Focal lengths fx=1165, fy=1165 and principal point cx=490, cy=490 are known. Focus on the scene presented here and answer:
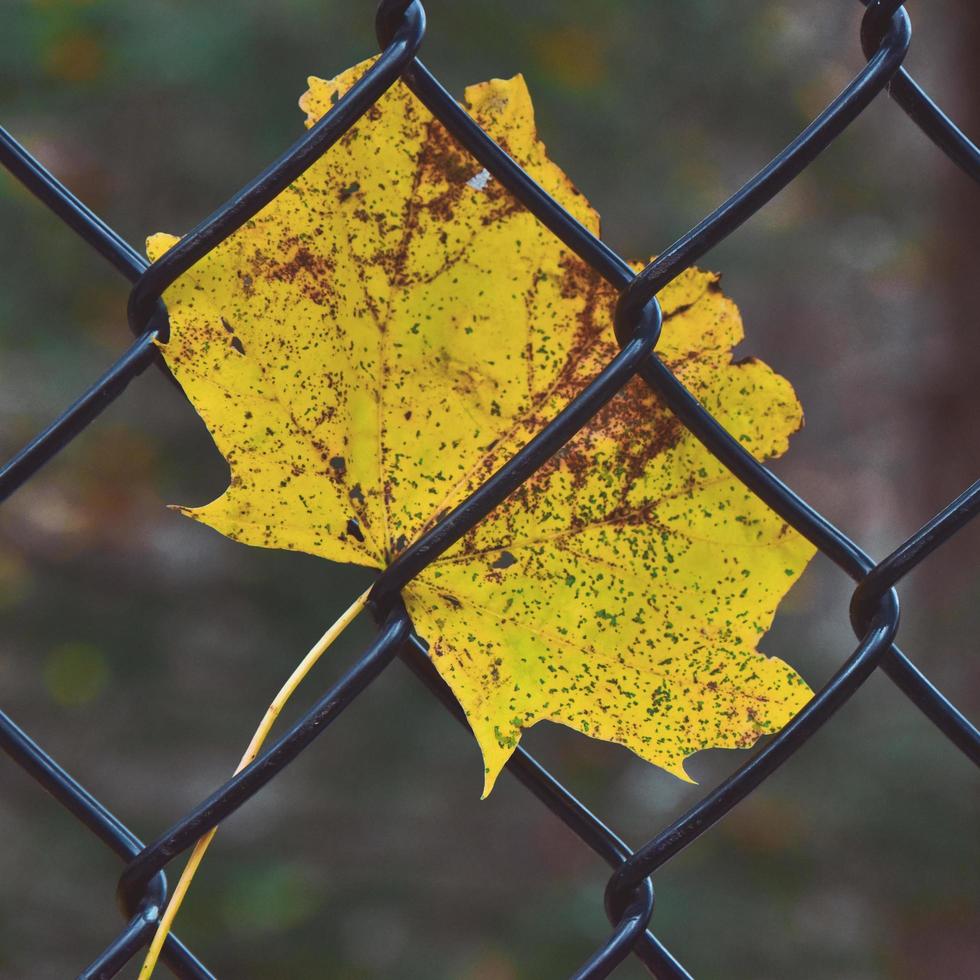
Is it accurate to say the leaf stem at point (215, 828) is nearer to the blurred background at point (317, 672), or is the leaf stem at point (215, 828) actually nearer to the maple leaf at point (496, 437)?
the maple leaf at point (496, 437)

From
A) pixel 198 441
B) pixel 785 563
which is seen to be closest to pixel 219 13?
pixel 198 441

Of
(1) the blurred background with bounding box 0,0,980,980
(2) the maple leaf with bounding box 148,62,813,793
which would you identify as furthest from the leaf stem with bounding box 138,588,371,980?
(1) the blurred background with bounding box 0,0,980,980

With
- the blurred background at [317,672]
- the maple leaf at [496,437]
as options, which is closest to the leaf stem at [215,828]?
the maple leaf at [496,437]

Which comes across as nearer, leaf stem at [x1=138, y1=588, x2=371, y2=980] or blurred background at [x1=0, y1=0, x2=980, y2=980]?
leaf stem at [x1=138, y1=588, x2=371, y2=980]

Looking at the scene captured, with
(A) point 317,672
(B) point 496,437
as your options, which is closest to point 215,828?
(B) point 496,437

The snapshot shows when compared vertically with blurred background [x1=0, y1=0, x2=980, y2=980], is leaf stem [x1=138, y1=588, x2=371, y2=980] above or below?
below

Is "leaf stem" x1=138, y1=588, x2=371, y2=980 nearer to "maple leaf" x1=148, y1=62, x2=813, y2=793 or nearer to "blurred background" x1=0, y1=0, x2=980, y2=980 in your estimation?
"maple leaf" x1=148, y1=62, x2=813, y2=793
